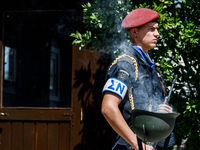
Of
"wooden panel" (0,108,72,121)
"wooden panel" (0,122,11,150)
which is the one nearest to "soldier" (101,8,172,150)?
"wooden panel" (0,108,72,121)

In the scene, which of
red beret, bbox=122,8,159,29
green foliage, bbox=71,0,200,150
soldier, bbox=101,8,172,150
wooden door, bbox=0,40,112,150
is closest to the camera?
soldier, bbox=101,8,172,150

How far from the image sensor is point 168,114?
2301 mm

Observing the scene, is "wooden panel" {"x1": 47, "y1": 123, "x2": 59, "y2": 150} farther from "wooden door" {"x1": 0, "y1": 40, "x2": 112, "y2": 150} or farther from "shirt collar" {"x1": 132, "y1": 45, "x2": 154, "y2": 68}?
"shirt collar" {"x1": 132, "y1": 45, "x2": 154, "y2": 68}

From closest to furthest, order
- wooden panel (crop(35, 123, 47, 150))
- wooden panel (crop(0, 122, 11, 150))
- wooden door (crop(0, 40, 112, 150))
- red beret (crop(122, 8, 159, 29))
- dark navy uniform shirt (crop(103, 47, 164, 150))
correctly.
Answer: dark navy uniform shirt (crop(103, 47, 164, 150)) < red beret (crop(122, 8, 159, 29)) < wooden door (crop(0, 40, 112, 150)) < wooden panel (crop(35, 123, 47, 150)) < wooden panel (crop(0, 122, 11, 150))

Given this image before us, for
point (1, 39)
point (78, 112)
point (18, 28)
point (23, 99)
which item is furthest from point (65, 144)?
point (18, 28)

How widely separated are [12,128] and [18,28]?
11.8 ft

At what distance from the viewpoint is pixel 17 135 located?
610 cm

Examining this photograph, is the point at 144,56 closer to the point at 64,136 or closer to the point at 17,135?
the point at 64,136

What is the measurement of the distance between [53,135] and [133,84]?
11.8 ft

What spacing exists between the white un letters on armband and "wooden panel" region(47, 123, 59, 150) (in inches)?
141

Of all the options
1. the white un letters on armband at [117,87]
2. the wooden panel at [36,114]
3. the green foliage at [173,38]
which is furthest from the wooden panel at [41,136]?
the white un letters on armband at [117,87]

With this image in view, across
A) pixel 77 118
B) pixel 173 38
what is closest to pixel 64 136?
pixel 77 118

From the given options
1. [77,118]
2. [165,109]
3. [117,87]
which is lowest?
[77,118]

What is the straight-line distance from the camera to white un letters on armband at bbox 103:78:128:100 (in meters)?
2.47
